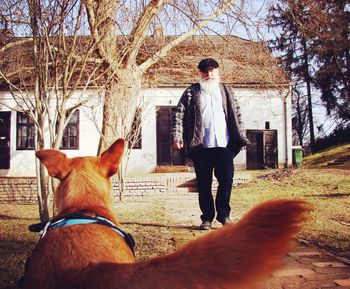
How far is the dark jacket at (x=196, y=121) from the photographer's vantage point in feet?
17.1

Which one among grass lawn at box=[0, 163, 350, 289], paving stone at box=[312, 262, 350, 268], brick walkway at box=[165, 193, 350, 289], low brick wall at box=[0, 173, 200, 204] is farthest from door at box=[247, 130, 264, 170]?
paving stone at box=[312, 262, 350, 268]

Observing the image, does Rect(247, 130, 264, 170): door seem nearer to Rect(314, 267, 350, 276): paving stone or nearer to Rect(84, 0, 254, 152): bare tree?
Rect(84, 0, 254, 152): bare tree

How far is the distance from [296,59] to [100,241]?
111ft

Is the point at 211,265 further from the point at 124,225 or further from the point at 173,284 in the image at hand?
the point at 124,225

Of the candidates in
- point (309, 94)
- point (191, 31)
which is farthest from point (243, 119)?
point (309, 94)

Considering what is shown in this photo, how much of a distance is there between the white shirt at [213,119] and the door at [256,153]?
618 inches

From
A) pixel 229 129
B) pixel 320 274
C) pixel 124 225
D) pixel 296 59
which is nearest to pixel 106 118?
pixel 124 225

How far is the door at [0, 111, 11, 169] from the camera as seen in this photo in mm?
20141

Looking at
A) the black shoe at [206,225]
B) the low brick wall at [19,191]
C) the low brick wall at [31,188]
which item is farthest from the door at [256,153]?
the black shoe at [206,225]

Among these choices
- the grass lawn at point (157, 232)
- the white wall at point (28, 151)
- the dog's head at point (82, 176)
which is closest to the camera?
the dog's head at point (82, 176)

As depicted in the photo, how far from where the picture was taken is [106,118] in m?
10.1

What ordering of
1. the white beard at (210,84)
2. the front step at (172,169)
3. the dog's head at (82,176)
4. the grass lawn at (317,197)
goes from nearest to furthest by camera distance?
the dog's head at (82,176), the grass lawn at (317,197), the white beard at (210,84), the front step at (172,169)

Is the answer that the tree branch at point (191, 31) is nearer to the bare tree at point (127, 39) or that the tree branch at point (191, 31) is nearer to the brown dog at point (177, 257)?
the bare tree at point (127, 39)

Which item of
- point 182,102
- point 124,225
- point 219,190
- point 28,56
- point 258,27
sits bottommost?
point 124,225
